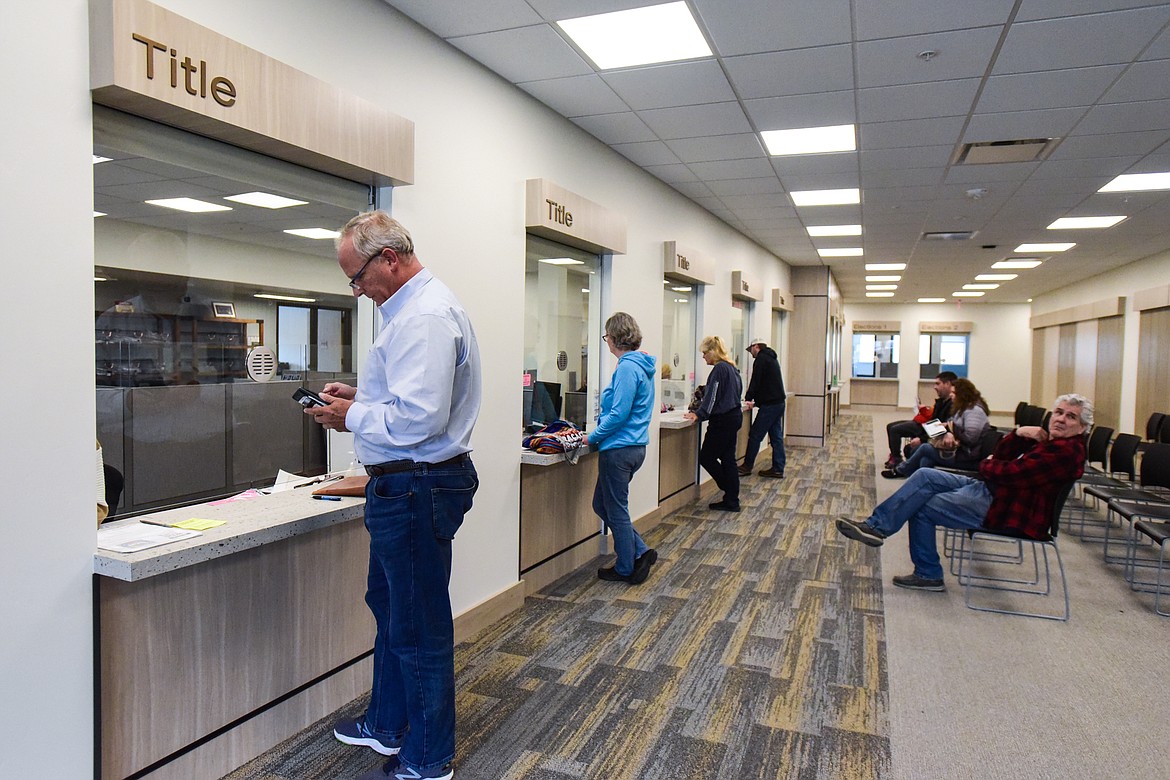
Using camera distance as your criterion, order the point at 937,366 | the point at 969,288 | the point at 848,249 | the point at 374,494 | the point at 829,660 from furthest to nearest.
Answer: the point at 937,366 < the point at 969,288 < the point at 848,249 < the point at 829,660 < the point at 374,494

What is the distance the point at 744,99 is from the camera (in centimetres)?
411

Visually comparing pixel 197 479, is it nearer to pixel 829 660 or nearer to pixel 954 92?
pixel 829 660

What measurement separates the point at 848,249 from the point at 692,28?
7.26 meters

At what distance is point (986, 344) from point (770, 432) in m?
14.2

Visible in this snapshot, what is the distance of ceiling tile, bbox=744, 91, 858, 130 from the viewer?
13.4 feet

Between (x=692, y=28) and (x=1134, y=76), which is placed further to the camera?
(x=1134, y=76)

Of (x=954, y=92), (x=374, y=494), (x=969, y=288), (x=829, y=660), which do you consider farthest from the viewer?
(x=969, y=288)

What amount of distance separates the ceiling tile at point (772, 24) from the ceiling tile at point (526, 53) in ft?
2.21

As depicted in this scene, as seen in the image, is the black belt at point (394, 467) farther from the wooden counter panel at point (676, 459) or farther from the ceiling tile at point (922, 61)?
the wooden counter panel at point (676, 459)

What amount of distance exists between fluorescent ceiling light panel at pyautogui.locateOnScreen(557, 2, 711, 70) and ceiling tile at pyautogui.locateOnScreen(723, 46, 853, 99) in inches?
10.8

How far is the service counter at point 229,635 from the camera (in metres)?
2.03

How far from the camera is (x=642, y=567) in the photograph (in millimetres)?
4551

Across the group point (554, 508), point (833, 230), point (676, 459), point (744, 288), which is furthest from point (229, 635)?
point (833, 230)

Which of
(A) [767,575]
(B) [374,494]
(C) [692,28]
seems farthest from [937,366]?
(B) [374,494]
